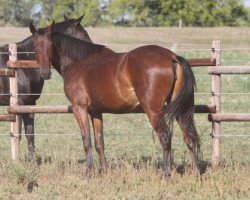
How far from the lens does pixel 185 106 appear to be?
7215 mm

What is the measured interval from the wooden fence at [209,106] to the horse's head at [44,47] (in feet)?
2.53

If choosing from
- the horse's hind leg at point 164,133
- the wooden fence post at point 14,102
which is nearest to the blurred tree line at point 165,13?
Answer: the wooden fence post at point 14,102

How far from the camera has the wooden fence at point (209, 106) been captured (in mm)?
8070

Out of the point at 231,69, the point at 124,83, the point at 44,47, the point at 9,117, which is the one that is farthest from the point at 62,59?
the point at 231,69

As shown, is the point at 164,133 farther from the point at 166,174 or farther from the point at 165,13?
the point at 165,13

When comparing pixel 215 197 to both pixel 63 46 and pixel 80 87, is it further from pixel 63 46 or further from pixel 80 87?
pixel 63 46

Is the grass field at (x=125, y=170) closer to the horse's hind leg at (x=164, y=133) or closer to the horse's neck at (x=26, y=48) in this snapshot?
the horse's hind leg at (x=164, y=133)

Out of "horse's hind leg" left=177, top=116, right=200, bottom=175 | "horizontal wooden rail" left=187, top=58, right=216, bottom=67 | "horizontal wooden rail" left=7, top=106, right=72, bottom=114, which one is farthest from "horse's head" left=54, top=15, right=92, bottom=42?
"horse's hind leg" left=177, top=116, right=200, bottom=175

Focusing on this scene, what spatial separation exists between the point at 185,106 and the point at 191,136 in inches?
15.5

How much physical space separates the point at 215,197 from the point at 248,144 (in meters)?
4.59

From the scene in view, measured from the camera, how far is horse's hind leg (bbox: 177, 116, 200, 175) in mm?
7332

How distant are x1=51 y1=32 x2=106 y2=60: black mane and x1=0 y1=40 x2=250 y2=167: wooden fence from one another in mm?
699

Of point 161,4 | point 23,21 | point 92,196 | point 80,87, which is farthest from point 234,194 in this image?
point 23,21

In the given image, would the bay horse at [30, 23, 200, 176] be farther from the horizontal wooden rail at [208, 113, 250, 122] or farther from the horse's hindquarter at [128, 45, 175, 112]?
the horizontal wooden rail at [208, 113, 250, 122]
